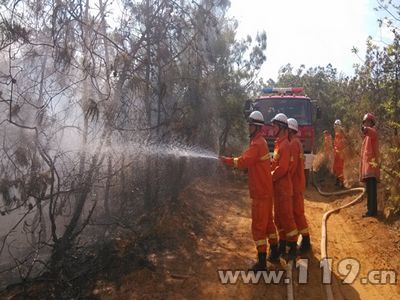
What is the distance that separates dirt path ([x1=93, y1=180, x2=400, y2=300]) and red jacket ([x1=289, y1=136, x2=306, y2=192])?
1.08m

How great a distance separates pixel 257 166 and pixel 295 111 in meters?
6.65

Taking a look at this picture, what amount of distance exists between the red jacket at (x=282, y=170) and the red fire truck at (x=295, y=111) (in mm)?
5228

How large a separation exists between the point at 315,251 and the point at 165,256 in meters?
2.41

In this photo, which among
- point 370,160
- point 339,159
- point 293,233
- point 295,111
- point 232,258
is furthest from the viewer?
point 339,159

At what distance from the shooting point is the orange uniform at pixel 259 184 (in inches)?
225

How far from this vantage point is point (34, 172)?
6.03 metres

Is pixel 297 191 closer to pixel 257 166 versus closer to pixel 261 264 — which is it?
pixel 257 166

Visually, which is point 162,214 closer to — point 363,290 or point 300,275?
point 300,275

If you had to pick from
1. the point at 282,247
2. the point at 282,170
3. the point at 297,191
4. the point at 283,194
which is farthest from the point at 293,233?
the point at 282,170

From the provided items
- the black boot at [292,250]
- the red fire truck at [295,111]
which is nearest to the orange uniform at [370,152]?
the black boot at [292,250]

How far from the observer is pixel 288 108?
476 inches

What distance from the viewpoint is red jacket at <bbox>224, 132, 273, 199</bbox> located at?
579cm

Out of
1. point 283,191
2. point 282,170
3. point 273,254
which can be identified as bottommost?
point 273,254

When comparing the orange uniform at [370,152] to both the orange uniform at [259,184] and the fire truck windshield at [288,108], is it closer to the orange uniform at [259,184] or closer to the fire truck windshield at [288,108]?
the orange uniform at [259,184]
